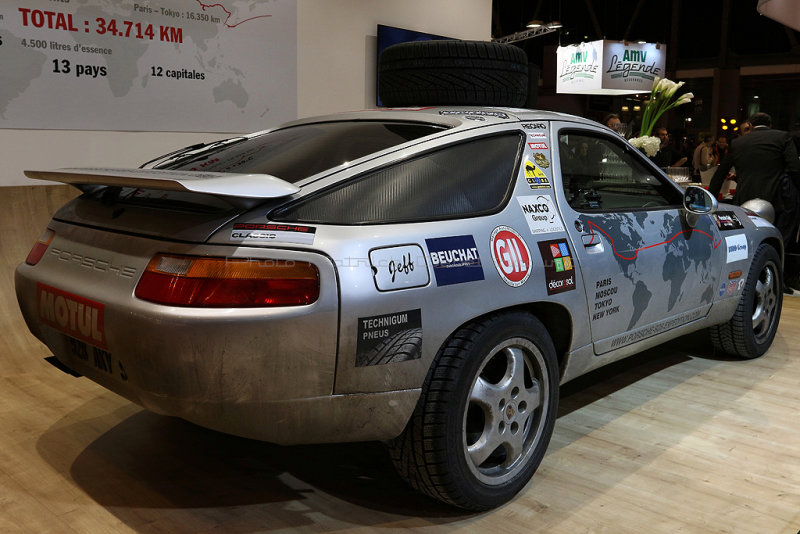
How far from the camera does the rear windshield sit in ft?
7.66

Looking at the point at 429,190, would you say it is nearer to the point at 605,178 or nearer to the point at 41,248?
the point at 605,178

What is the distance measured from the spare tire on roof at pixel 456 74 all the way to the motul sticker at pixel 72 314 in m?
1.95

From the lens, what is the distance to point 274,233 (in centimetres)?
192

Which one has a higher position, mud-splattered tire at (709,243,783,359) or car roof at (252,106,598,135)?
car roof at (252,106,598,135)

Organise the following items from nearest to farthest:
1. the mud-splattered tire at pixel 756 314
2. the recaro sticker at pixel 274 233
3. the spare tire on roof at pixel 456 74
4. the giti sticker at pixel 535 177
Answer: the recaro sticker at pixel 274 233
the giti sticker at pixel 535 177
the spare tire on roof at pixel 456 74
the mud-splattered tire at pixel 756 314

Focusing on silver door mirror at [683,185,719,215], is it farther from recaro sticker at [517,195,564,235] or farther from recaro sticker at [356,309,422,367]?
recaro sticker at [356,309,422,367]

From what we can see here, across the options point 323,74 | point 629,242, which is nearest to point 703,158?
point 323,74

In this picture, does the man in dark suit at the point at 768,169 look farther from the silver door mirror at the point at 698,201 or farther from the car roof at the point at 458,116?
the car roof at the point at 458,116

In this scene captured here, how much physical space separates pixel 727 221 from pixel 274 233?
2.70 metres

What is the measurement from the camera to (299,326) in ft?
6.03

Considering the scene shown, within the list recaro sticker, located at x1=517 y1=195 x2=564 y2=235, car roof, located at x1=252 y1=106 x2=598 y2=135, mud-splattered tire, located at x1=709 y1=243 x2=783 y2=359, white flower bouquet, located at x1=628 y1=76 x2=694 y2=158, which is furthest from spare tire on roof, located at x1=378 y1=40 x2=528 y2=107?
white flower bouquet, located at x1=628 y1=76 x2=694 y2=158

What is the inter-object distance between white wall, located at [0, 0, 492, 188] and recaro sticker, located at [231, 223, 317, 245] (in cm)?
295

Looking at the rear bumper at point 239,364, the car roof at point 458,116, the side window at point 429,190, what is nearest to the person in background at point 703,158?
the car roof at point 458,116

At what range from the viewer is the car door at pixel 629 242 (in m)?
2.71
